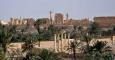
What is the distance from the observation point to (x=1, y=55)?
24250 mm

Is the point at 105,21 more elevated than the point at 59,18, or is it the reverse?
the point at 105,21

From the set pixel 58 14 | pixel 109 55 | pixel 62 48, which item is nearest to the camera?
pixel 109 55

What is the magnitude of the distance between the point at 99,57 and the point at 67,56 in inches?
492

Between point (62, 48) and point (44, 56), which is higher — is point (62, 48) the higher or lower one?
the lower one

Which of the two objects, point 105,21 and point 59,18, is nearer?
point 105,21

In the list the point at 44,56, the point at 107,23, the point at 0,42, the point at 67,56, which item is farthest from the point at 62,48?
the point at 107,23

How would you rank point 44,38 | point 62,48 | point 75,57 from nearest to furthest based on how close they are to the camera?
1. point 75,57
2. point 62,48
3. point 44,38

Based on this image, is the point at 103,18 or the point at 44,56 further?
the point at 103,18

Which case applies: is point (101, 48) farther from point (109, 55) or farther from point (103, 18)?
point (103, 18)

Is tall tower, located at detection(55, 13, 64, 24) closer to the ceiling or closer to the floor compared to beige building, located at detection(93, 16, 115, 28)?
closer to the floor

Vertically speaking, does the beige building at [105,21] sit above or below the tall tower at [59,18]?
above

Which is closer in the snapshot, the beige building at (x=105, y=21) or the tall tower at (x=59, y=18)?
the beige building at (x=105, y=21)

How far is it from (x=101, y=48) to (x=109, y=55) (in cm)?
549

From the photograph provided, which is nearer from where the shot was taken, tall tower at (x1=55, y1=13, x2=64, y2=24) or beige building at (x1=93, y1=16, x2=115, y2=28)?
beige building at (x1=93, y1=16, x2=115, y2=28)
